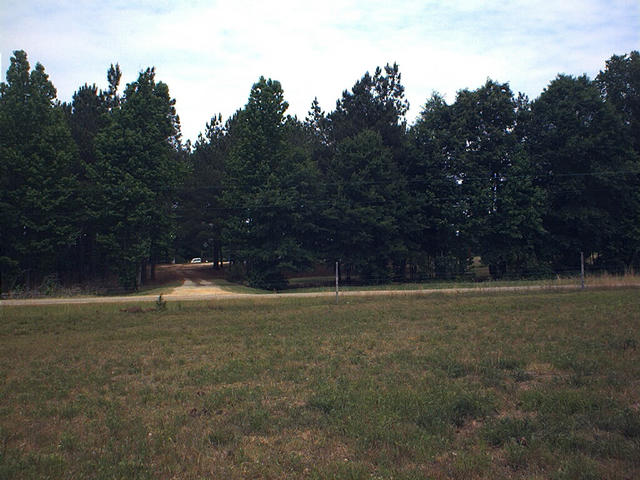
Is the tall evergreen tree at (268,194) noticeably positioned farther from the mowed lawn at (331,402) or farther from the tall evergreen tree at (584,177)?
the mowed lawn at (331,402)

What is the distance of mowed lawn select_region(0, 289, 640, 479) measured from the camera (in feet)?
16.7

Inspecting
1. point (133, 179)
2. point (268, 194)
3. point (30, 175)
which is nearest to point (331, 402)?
point (268, 194)

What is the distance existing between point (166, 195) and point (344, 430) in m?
40.3

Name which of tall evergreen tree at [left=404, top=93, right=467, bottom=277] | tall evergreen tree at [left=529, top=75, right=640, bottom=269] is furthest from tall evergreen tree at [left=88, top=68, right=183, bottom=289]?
tall evergreen tree at [left=529, top=75, right=640, bottom=269]

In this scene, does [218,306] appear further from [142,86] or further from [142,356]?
[142,86]

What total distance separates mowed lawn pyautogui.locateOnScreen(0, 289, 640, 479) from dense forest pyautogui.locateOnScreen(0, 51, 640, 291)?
2728 cm

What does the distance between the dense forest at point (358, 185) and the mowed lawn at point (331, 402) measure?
2728 cm

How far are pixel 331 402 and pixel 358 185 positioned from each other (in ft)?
117

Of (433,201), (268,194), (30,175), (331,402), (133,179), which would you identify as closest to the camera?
(331,402)

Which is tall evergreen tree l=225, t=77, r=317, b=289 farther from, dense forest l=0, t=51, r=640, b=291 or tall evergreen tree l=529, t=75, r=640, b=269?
tall evergreen tree l=529, t=75, r=640, b=269

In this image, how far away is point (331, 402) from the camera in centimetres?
693

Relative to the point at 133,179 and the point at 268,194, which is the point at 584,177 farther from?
the point at 133,179

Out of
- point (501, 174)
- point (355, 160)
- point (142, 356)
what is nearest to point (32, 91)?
point (355, 160)

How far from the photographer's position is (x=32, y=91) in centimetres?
3747
